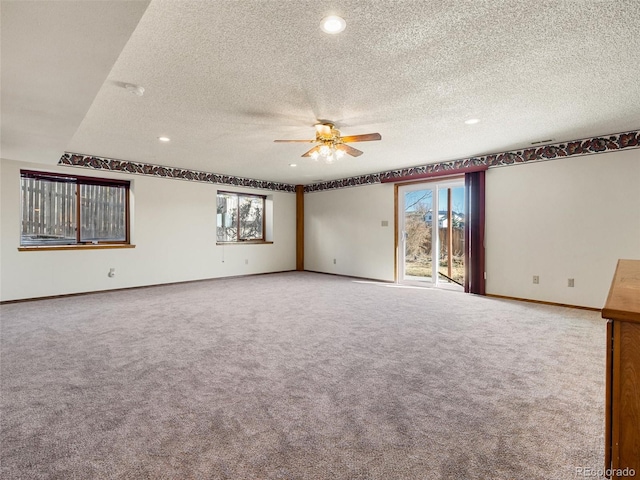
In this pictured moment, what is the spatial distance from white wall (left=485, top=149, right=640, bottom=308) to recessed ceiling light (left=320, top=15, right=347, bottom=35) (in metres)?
4.27

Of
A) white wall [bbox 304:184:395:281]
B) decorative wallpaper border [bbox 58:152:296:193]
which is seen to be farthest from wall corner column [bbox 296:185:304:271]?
decorative wallpaper border [bbox 58:152:296:193]

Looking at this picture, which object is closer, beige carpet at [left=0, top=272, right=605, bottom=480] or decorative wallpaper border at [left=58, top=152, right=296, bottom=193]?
beige carpet at [left=0, top=272, right=605, bottom=480]

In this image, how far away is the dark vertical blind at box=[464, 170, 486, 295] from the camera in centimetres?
530

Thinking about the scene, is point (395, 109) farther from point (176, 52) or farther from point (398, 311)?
point (398, 311)

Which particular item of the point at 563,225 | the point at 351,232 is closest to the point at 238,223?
the point at 351,232

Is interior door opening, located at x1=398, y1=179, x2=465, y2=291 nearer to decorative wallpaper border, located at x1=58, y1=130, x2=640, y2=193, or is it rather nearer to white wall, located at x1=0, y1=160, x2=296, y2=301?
decorative wallpaper border, located at x1=58, y1=130, x2=640, y2=193

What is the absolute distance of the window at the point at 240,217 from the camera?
7340mm

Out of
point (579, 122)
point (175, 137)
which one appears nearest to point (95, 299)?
point (175, 137)

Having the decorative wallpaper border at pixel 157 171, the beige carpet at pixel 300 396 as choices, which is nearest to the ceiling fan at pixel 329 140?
the beige carpet at pixel 300 396

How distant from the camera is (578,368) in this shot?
8.00 ft

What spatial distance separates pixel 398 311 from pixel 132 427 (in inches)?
129

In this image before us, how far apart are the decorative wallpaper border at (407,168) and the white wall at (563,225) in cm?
11

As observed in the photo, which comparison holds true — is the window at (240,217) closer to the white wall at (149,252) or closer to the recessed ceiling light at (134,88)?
the white wall at (149,252)

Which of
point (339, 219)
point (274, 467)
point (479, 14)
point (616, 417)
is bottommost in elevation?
point (274, 467)
